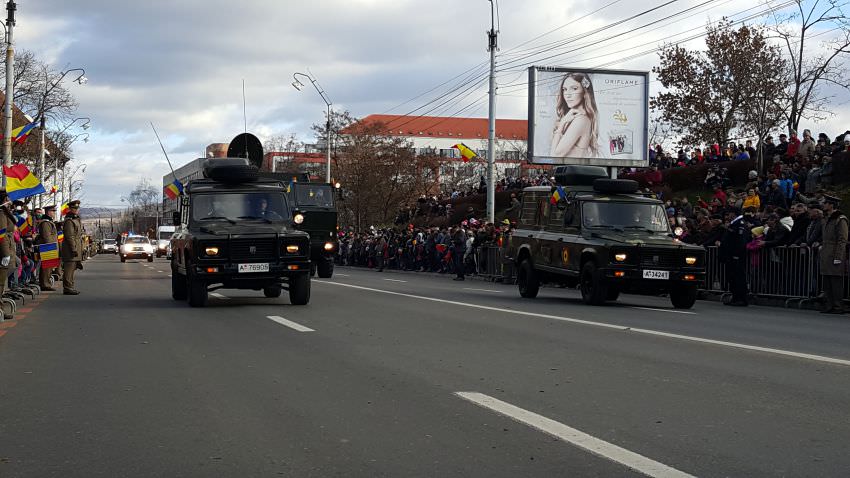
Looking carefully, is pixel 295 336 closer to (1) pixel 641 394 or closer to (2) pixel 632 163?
(1) pixel 641 394

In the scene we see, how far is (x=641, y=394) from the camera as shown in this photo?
25.6 feet

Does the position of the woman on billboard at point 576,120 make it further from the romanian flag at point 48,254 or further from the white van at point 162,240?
the white van at point 162,240

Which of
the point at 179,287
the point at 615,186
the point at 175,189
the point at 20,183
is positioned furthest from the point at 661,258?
the point at 20,183

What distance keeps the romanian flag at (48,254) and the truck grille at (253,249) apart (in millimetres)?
5743

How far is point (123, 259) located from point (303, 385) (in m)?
54.6

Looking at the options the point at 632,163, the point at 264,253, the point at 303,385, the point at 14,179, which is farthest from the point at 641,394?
the point at 632,163

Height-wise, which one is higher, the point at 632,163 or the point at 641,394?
the point at 632,163

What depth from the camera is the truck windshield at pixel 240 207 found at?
720 inches

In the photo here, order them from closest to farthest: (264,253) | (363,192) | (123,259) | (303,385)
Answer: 1. (303,385)
2. (264,253)
3. (123,259)
4. (363,192)

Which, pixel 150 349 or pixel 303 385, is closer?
pixel 303 385

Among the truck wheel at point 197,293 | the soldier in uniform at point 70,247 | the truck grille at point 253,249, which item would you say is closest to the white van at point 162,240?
the soldier in uniform at point 70,247

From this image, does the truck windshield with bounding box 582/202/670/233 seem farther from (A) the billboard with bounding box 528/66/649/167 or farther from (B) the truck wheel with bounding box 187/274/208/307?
(A) the billboard with bounding box 528/66/649/167

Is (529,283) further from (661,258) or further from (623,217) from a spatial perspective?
(661,258)

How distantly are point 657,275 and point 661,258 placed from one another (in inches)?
12.8
